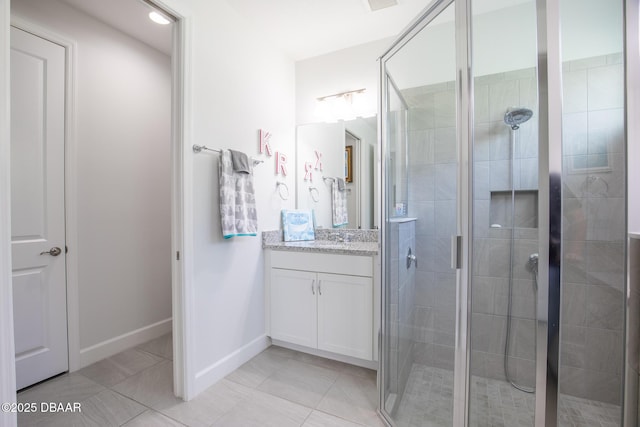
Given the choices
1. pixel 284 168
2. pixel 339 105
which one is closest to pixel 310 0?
pixel 339 105

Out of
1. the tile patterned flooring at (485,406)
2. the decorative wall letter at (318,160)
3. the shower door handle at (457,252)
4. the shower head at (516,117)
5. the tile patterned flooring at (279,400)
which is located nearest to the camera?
the shower door handle at (457,252)

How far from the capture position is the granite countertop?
2.02 metres

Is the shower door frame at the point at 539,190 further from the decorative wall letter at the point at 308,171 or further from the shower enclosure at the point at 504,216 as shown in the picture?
the decorative wall letter at the point at 308,171

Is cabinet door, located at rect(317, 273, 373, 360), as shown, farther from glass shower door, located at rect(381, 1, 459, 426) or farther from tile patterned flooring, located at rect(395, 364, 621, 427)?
tile patterned flooring, located at rect(395, 364, 621, 427)

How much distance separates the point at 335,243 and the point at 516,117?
1585mm

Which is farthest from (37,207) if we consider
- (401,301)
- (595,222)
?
(595,222)

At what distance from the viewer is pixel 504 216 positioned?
154cm

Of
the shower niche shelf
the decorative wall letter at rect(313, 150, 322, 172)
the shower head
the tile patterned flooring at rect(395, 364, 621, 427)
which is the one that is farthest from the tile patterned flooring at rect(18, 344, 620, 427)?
the decorative wall letter at rect(313, 150, 322, 172)

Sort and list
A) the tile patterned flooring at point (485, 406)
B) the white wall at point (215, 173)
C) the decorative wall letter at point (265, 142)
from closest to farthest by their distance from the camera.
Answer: the tile patterned flooring at point (485, 406) < the white wall at point (215, 173) < the decorative wall letter at point (265, 142)

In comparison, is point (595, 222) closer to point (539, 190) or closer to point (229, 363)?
point (539, 190)

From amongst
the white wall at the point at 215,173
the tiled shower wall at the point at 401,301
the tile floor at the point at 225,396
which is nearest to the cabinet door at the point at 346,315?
the tile floor at the point at 225,396

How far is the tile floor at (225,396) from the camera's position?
58.6 inches

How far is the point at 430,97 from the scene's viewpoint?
5.71 feet

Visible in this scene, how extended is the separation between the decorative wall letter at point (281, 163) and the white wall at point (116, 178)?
114 cm
